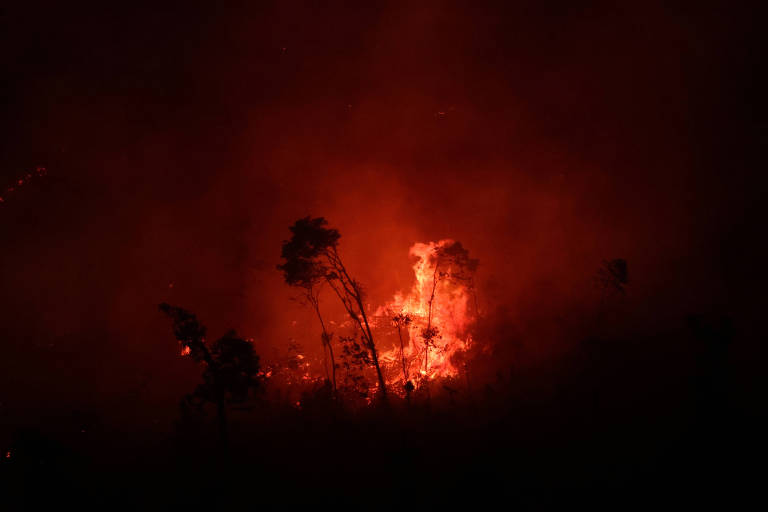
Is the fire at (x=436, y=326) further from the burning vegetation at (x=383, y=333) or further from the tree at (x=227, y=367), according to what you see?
the tree at (x=227, y=367)

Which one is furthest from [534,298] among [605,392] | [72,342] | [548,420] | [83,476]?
[72,342]

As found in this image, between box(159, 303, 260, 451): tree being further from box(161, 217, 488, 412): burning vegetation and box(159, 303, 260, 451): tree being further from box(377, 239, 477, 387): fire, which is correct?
box(377, 239, 477, 387): fire

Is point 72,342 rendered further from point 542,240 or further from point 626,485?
point 626,485

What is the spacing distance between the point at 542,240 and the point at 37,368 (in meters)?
84.8

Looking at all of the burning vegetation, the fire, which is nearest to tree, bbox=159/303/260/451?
the burning vegetation

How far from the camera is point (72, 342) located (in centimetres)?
7669

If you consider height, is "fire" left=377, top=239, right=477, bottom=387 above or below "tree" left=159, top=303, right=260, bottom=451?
above

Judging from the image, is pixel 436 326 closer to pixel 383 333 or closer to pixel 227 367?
pixel 383 333

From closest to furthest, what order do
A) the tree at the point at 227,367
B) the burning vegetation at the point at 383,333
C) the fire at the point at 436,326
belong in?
the tree at the point at 227,367 → the burning vegetation at the point at 383,333 → the fire at the point at 436,326

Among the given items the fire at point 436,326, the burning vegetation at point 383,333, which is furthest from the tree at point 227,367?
the fire at point 436,326

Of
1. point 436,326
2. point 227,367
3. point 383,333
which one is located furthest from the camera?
point 383,333

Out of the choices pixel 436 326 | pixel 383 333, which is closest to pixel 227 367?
pixel 436 326

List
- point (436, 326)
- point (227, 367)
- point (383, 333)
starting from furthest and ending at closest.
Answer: point (383, 333) < point (436, 326) < point (227, 367)

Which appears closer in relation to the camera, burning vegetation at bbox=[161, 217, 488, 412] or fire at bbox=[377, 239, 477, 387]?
burning vegetation at bbox=[161, 217, 488, 412]
